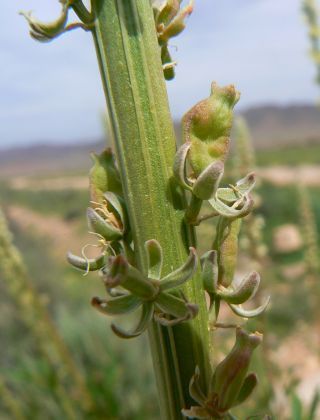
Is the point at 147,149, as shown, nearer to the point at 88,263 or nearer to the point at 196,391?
the point at 88,263

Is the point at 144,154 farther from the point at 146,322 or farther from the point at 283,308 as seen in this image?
the point at 283,308

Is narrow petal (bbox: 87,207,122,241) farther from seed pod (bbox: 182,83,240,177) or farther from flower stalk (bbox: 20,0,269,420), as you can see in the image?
seed pod (bbox: 182,83,240,177)

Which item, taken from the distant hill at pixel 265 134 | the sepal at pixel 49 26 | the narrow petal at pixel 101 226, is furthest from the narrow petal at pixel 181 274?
the distant hill at pixel 265 134

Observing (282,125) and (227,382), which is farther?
(282,125)

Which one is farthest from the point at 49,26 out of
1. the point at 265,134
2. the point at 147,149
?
the point at 265,134

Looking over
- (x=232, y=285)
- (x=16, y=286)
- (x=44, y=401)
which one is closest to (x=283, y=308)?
(x=44, y=401)
